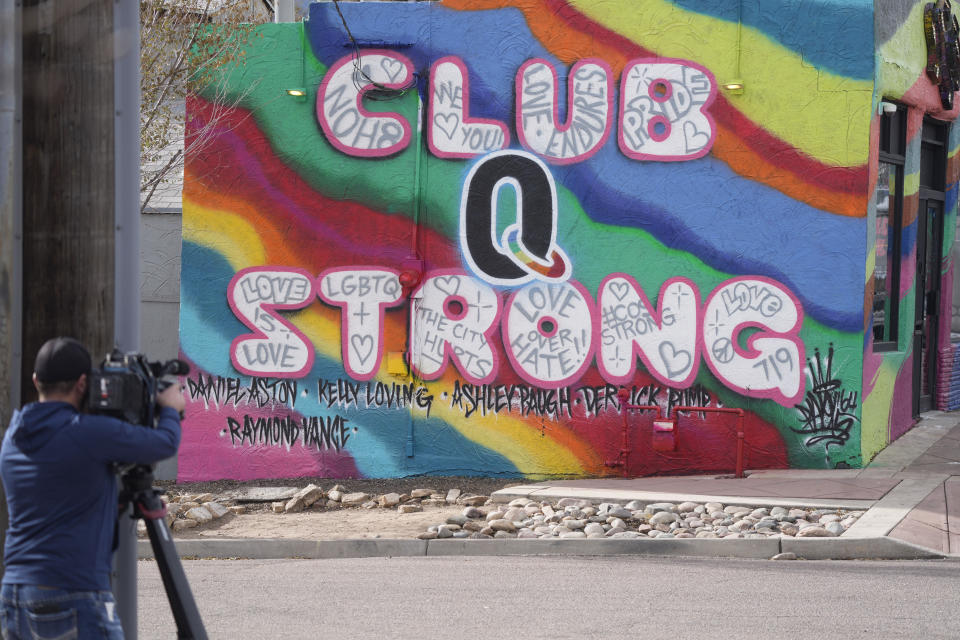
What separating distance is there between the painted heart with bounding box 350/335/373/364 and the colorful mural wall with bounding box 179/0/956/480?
0.02 meters

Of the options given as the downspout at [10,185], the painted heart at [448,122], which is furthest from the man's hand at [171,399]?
the painted heart at [448,122]

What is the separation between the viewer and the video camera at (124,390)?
3832mm

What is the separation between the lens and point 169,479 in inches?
527

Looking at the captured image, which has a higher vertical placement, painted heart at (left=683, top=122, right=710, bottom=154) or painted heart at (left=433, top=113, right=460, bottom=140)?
painted heart at (left=433, top=113, right=460, bottom=140)

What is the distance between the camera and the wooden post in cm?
441

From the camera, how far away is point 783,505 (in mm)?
9484

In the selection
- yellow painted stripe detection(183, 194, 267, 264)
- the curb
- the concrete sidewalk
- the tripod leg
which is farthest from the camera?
yellow painted stripe detection(183, 194, 267, 264)

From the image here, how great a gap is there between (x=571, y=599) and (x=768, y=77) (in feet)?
21.7

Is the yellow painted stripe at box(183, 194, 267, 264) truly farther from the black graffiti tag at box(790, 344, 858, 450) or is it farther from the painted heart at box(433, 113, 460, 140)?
the black graffiti tag at box(790, 344, 858, 450)

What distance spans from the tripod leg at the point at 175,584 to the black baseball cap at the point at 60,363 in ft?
1.96

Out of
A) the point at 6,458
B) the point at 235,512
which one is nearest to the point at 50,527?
the point at 6,458

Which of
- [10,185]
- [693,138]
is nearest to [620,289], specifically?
[693,138]

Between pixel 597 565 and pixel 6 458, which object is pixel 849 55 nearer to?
pixel 597 565

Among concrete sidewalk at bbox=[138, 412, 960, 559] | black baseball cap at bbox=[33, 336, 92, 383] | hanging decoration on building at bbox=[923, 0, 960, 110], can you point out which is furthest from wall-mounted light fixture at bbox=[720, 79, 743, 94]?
black baseball cap at bbox=[33, 336, 92, 383]
